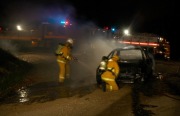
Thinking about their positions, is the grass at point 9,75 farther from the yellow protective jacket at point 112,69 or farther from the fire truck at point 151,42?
the fire truck at point 151,42

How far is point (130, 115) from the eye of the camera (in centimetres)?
705

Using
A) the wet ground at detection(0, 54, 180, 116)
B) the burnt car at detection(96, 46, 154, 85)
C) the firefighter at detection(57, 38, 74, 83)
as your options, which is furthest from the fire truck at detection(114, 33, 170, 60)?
the firefighter at detection(57, 38, 74, 83)

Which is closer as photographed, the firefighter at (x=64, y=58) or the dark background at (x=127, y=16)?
the firefighter at (x=64, y=58)

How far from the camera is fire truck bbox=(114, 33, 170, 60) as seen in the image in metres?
21.6

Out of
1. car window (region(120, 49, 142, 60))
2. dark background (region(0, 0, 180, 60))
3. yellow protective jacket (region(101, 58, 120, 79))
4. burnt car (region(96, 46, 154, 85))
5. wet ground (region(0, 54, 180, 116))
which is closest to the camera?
wet ground (region(0, 54, 180, 116))

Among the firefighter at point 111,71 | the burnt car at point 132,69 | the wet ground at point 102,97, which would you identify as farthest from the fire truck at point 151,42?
the firefighter at point 111,71

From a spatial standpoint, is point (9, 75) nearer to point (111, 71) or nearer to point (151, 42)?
point (111, 71)

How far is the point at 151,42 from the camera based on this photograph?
21672 mm

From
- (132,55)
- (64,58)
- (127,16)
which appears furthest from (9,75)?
(127,16)

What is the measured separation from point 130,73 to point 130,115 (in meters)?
3.32

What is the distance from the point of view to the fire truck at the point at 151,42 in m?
21.6

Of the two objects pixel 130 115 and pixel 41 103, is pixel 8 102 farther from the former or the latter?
pixel 130 115

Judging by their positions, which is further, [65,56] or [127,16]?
[127,16]

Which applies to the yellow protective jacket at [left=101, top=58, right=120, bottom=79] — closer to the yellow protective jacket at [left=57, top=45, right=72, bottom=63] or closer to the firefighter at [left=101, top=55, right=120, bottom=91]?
Result: the firefighter at [left=101, top=55, right=120, bottom=91]
